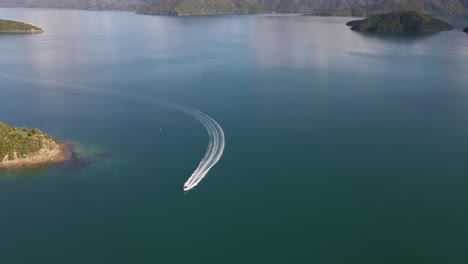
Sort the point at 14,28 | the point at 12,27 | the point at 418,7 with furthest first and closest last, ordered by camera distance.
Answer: the point at 418,7 → the point at 14,28 → the point at 12,27

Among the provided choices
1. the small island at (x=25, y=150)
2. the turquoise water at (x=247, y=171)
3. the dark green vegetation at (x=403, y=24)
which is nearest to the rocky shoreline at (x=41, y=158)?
the small island at (x=25, y=150)

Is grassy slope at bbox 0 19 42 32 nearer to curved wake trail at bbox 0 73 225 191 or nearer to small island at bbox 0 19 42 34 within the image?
small island at bbox 0 19 42 34

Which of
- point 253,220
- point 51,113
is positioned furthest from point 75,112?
point 253,220

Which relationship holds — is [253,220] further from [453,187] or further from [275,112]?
[275,112]

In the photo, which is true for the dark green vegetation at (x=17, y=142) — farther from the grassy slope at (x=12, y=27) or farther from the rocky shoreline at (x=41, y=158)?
the grassy slope at (x=12, y=27)

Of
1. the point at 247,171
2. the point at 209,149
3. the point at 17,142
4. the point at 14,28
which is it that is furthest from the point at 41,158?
the point at 14,28

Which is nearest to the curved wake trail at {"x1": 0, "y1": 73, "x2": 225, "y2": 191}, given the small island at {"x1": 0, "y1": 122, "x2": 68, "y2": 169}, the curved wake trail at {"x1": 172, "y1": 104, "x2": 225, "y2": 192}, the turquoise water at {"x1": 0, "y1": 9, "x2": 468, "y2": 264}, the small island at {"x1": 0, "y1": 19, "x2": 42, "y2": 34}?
the curved wake trail at {"x1": 172, "y1": 104, "x2": 225, "y2": 192}

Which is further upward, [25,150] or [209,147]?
[25,150]

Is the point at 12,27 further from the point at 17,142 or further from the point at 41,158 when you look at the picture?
the point at 41,158
